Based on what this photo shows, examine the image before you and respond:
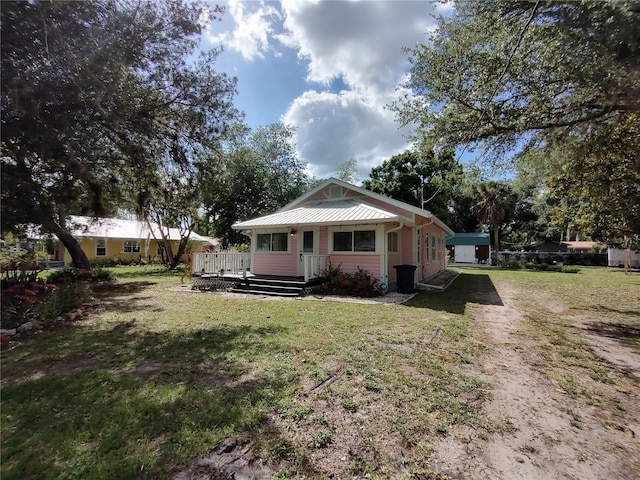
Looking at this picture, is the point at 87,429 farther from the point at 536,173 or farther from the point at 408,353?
the point at 536,173

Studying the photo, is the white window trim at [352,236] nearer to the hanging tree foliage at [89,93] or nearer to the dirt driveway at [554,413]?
the dirt driveway at [554,413]

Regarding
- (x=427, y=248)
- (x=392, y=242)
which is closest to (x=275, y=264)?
(x=392, y=242)

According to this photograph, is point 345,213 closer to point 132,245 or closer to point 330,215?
point 330,215

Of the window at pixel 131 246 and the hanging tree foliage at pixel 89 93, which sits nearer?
the hanging tree foliage at pixel 89 93

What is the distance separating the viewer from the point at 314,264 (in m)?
11.4

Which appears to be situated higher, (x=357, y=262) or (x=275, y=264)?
(x=357, y=262)

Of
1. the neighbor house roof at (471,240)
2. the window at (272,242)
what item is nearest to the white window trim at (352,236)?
the window at (272,242)

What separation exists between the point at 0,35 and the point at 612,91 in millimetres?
8935

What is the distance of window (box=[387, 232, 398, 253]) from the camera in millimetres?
11823

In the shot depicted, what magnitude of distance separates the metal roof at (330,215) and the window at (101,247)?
20.5 meters

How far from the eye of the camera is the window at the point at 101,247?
26.5 m

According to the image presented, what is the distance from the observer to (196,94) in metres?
7.14

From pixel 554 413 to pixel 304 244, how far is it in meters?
10.1

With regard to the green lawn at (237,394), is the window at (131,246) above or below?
above
